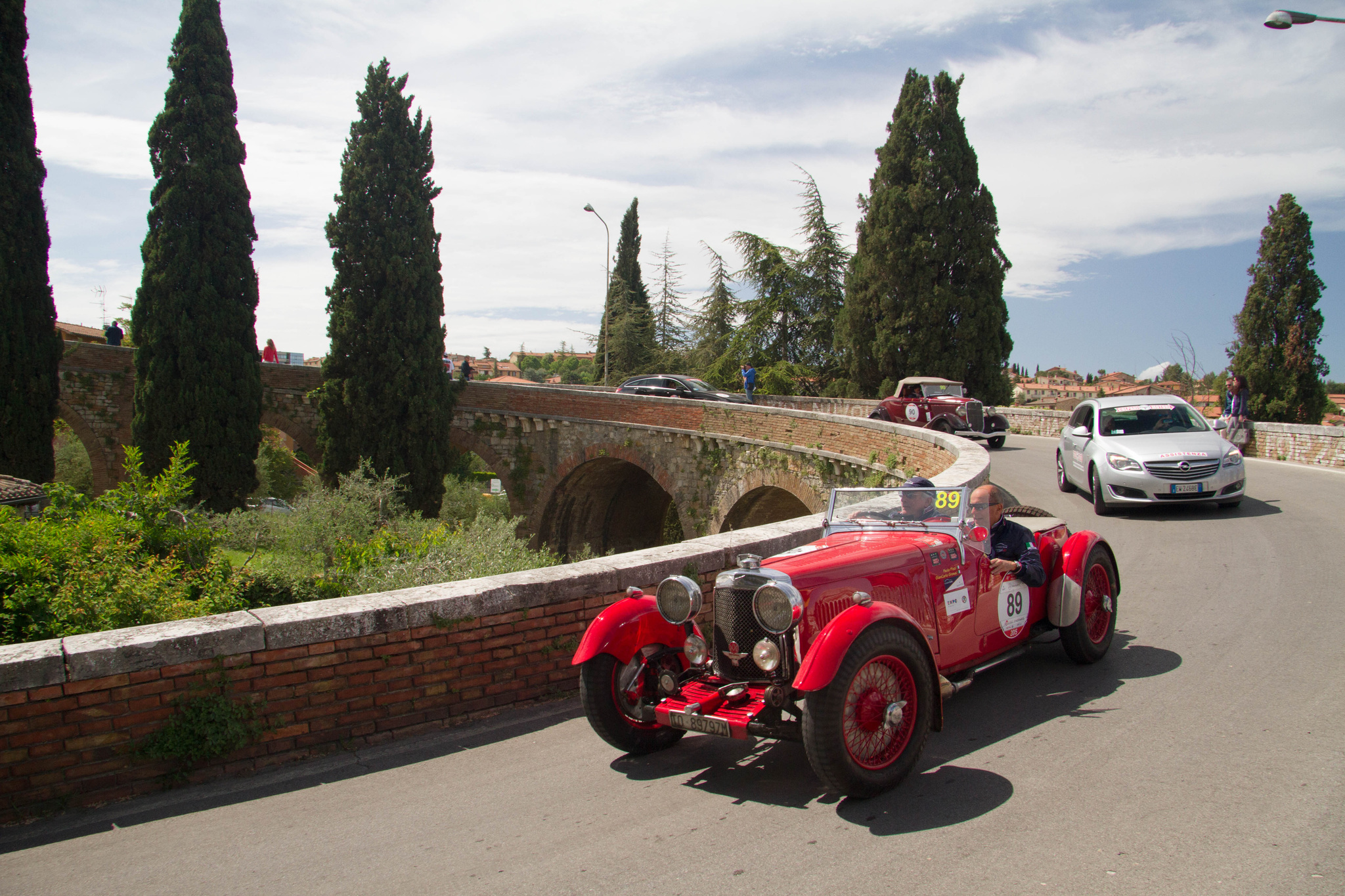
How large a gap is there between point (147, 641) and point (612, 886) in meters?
2.43

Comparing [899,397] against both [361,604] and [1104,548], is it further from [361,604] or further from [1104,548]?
[361,604]

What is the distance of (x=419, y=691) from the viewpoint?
4.37 m

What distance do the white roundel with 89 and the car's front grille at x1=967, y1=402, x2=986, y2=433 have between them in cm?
1443

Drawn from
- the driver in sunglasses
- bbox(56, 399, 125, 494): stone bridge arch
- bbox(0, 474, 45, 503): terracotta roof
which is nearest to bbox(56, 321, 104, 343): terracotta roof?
bbox(56, 399, 125, 494): stone bridge arch

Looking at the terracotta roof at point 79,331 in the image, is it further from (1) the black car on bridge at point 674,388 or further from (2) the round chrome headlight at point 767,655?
(2) the round chrome headlight at point 767,655

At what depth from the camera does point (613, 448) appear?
955 inches

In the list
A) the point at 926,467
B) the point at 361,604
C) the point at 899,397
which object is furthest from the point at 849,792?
the point at 899,397

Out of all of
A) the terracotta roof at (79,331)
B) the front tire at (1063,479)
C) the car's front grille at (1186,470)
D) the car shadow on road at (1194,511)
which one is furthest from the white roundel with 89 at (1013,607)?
the terracotta roof at (79,331)

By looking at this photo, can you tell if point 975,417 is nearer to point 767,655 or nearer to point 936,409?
point 936,409

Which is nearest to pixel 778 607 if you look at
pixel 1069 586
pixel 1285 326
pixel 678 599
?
pixel 678 599

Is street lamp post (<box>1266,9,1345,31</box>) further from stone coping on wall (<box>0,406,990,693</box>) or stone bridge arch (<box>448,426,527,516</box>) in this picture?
stone bridge arch (<box>448,426,527,516</box>)

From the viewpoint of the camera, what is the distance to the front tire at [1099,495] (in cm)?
1031

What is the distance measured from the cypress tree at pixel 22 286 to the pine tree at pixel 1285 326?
116 ft

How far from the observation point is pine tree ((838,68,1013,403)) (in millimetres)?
28781
